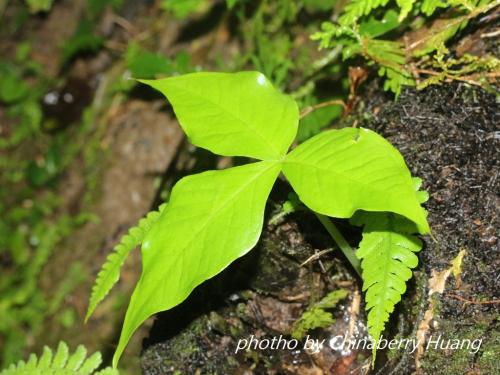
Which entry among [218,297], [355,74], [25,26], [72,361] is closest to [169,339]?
[218,297]

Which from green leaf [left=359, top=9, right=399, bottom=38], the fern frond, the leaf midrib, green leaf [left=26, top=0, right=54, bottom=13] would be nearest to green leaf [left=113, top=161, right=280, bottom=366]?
the leaf midrib

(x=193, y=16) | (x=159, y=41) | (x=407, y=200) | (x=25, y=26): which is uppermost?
(x=407, y=200)

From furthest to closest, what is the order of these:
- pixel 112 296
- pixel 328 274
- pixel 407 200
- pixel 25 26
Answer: pixel 25 26
pixel 112 296
pixel 328 274
pixel 407 200

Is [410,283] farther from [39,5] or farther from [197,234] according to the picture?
[39,5]

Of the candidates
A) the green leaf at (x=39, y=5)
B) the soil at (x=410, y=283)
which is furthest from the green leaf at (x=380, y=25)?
the green leaf at (x=39, y=5)

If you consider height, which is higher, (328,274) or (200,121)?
(200,121)

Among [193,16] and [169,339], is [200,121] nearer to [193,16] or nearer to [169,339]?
[169,339]

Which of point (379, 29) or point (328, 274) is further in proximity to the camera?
point (379, 29)
